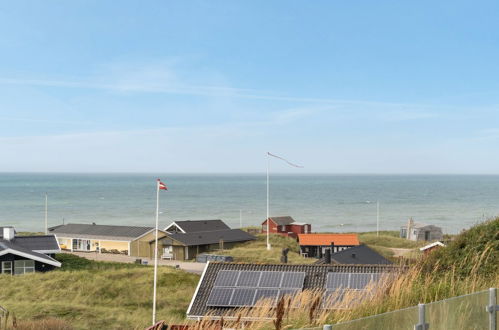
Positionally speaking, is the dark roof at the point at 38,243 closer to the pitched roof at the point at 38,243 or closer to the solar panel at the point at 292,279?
the pitched roof at the point at 38,243

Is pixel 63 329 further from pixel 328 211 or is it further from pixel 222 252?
pixel 328 211

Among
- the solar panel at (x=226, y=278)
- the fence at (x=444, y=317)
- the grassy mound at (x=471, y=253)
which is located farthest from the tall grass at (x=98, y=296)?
the fence at (x=444, y=317)

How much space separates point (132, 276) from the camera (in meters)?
44.5

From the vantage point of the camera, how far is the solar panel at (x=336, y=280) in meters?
24.9

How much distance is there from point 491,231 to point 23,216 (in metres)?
152

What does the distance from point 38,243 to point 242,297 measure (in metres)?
34.1

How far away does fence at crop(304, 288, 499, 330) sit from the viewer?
5808 millimetres

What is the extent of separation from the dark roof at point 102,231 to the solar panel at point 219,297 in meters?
48.4

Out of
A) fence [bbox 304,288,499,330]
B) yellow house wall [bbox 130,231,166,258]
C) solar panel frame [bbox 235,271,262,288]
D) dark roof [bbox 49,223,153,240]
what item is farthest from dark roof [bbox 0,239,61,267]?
fence [bbox 304,288,499,330]

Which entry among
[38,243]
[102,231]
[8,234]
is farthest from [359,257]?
[102,231]

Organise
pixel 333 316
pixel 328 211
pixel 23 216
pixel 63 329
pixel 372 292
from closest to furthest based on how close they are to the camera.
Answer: pixel 333 316, pixel 372 292, pixel 63 329, pixel 23 216, pixel 328 211

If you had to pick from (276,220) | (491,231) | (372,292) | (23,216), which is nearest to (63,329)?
(372,292)

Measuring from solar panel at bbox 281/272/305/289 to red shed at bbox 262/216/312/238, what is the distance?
194 feet

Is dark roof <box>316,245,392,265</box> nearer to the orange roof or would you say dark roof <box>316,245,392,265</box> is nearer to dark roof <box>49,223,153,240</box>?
the orange roof
